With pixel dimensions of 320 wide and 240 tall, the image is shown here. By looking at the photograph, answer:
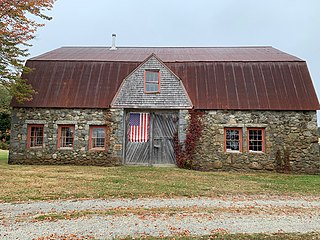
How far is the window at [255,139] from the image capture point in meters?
14.8

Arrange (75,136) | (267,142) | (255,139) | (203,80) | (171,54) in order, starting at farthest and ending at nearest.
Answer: (171,54), (203,80), (75,136), (255,139), (267,142)

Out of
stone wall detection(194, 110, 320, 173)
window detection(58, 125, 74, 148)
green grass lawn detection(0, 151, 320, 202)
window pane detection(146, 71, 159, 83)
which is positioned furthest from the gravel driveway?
window pane detection(146, 71, 159, 83)

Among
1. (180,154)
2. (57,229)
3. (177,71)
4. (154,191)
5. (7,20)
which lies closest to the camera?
(57,229)

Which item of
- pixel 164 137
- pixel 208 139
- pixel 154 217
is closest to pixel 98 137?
pixel 164 137

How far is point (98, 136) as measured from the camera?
1541 centimetres

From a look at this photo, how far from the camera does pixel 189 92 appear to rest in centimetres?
1555

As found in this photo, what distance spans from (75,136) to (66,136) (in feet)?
2.16

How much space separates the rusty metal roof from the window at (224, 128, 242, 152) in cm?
128

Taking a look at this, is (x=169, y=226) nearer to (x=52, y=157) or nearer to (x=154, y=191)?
(x=154, y=191)

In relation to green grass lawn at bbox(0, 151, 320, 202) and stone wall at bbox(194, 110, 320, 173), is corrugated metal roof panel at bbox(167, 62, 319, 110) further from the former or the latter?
green grass lawn at bbox(0, 151, 320, 202)

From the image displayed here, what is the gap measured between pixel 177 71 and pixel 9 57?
8945 millimetres

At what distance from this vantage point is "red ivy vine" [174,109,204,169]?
1470 cm

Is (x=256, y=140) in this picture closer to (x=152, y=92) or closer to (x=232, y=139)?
(x=232, y=139)

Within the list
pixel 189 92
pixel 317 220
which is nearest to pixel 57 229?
pixel 317 220
